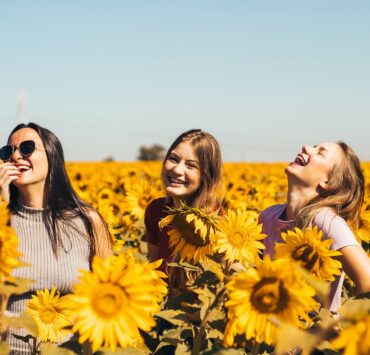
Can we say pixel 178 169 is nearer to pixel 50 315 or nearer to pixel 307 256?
pixel 50 315

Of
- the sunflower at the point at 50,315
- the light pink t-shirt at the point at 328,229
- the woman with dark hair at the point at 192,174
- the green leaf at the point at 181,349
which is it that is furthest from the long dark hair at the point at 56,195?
the green leaf at the point at 181,349

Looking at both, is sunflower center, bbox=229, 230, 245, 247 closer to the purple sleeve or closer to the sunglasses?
the purple sleeve

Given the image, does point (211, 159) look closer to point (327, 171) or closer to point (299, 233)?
point (327, 171)

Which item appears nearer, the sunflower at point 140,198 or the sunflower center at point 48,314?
the sunflower center at point 48,314

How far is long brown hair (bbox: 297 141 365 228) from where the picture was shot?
124 inches

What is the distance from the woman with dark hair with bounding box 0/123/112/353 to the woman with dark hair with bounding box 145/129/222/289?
1.42ft

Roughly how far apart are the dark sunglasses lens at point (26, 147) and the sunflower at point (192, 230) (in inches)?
35.2

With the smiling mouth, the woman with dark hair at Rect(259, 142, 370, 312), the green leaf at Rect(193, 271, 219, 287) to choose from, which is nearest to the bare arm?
the woman with dark hair at Rect(259, 142, 370, 312)

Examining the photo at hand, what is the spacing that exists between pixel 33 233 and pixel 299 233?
149cm

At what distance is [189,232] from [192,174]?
1.02 meters

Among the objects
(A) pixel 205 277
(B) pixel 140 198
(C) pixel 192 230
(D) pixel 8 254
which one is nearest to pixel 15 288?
(D) pixel 8 254

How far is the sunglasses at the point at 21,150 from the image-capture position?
123 inches

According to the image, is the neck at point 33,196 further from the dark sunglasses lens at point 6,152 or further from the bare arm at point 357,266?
the bare arm at point 357,266

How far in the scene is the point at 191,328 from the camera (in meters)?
2.16
